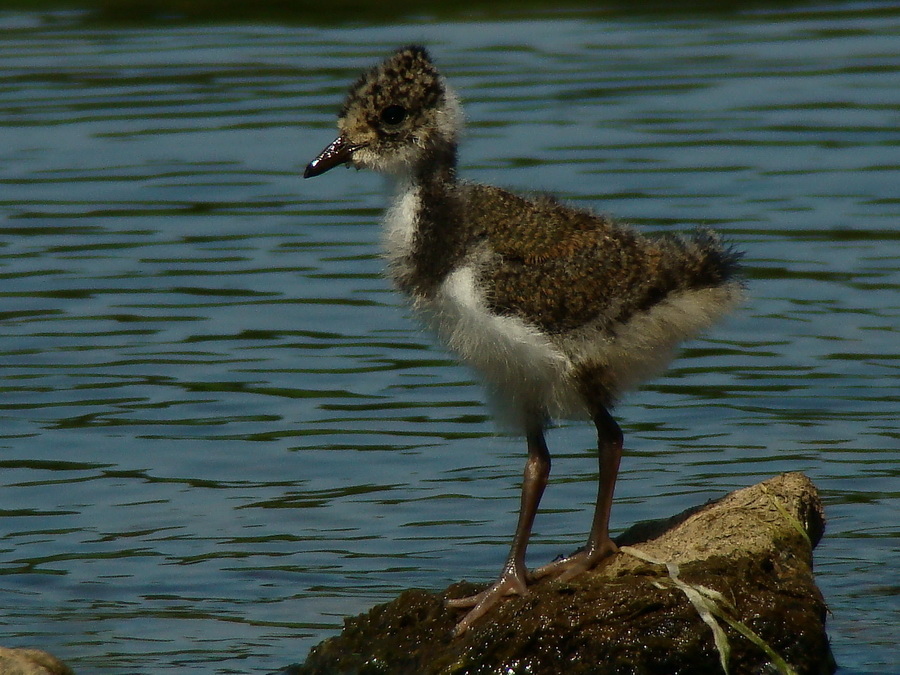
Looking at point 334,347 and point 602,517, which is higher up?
point 602,517

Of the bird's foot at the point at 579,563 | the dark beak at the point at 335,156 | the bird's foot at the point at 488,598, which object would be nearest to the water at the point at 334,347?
the bird's foot at the point at 488,598

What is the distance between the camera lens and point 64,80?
17.0 metres

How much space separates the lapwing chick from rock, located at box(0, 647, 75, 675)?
1337 mm

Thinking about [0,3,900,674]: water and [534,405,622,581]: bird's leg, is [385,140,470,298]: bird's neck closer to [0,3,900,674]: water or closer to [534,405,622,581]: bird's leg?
[534,405,622,581]: bird's leg

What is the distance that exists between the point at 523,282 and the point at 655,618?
1176 millimetres

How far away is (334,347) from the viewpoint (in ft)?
33.2

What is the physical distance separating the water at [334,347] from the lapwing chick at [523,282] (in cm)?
82

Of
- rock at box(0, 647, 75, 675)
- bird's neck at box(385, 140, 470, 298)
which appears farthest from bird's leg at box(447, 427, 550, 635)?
rock at box(0, 647, 75, 675)

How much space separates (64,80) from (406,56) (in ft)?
37.2

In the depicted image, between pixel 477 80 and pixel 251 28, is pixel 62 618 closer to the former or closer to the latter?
pixel 477 80

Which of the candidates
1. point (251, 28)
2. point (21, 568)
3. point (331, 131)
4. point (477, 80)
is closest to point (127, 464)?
point (21, 568)

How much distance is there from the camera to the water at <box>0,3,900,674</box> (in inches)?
284

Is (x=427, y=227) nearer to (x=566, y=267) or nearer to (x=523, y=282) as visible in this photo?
(x=523, y=282)

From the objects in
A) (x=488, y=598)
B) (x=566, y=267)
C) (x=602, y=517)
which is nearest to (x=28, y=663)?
(x=488, y=598)
